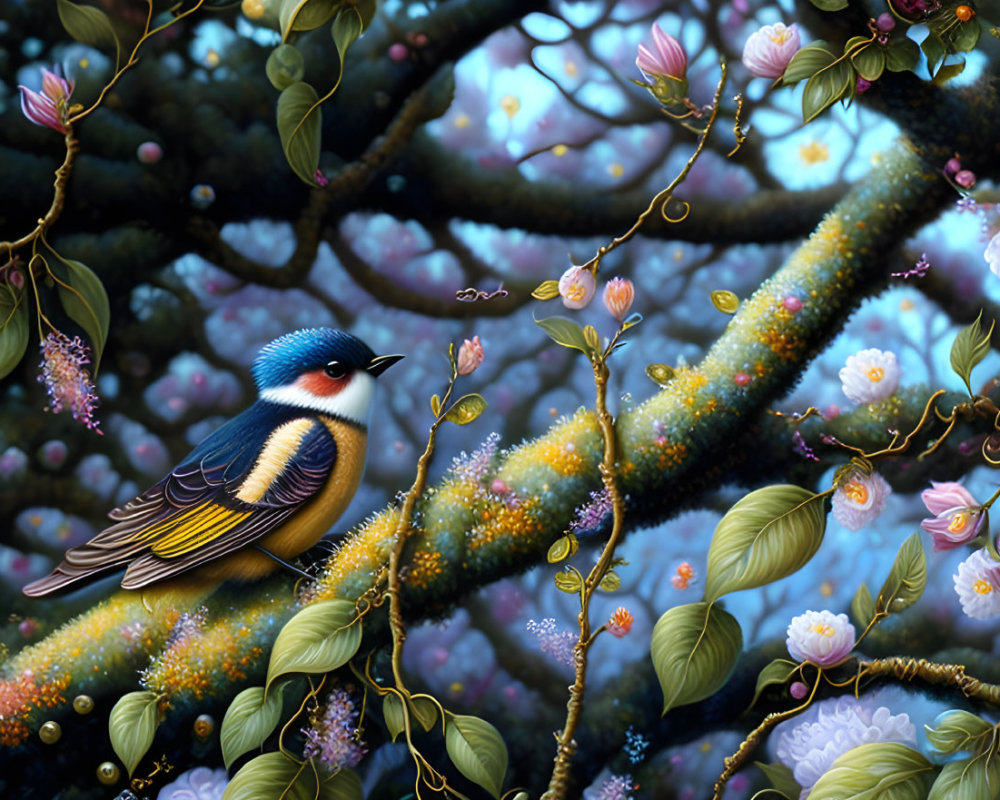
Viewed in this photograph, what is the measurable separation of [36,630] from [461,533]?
0.48m

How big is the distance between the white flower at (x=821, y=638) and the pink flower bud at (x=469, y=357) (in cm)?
46

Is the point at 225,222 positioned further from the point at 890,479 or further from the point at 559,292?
the point at 890,479

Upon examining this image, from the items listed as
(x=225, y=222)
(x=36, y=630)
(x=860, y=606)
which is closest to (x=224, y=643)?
(x=36, y=630)

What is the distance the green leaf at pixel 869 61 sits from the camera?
0.88 meters

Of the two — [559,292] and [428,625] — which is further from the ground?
[559,292]

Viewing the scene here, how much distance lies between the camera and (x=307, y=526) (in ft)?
2.76

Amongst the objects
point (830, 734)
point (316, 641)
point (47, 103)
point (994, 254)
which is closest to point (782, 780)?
point (830, 734)

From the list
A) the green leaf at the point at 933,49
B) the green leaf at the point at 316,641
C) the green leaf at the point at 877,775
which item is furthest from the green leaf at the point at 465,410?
the green leaf at the point at 933,49

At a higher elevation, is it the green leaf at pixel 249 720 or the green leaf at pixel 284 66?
the green leaf at pixel 284 66

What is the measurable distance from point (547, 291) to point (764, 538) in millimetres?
369

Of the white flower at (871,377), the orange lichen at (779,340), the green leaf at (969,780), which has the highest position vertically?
the orange lichen at (779,340)

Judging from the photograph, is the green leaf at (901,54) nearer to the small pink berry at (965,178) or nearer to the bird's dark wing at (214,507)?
the small pink berry at (965,178)

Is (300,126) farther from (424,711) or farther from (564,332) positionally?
(424,711)

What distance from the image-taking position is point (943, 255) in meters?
0.90
